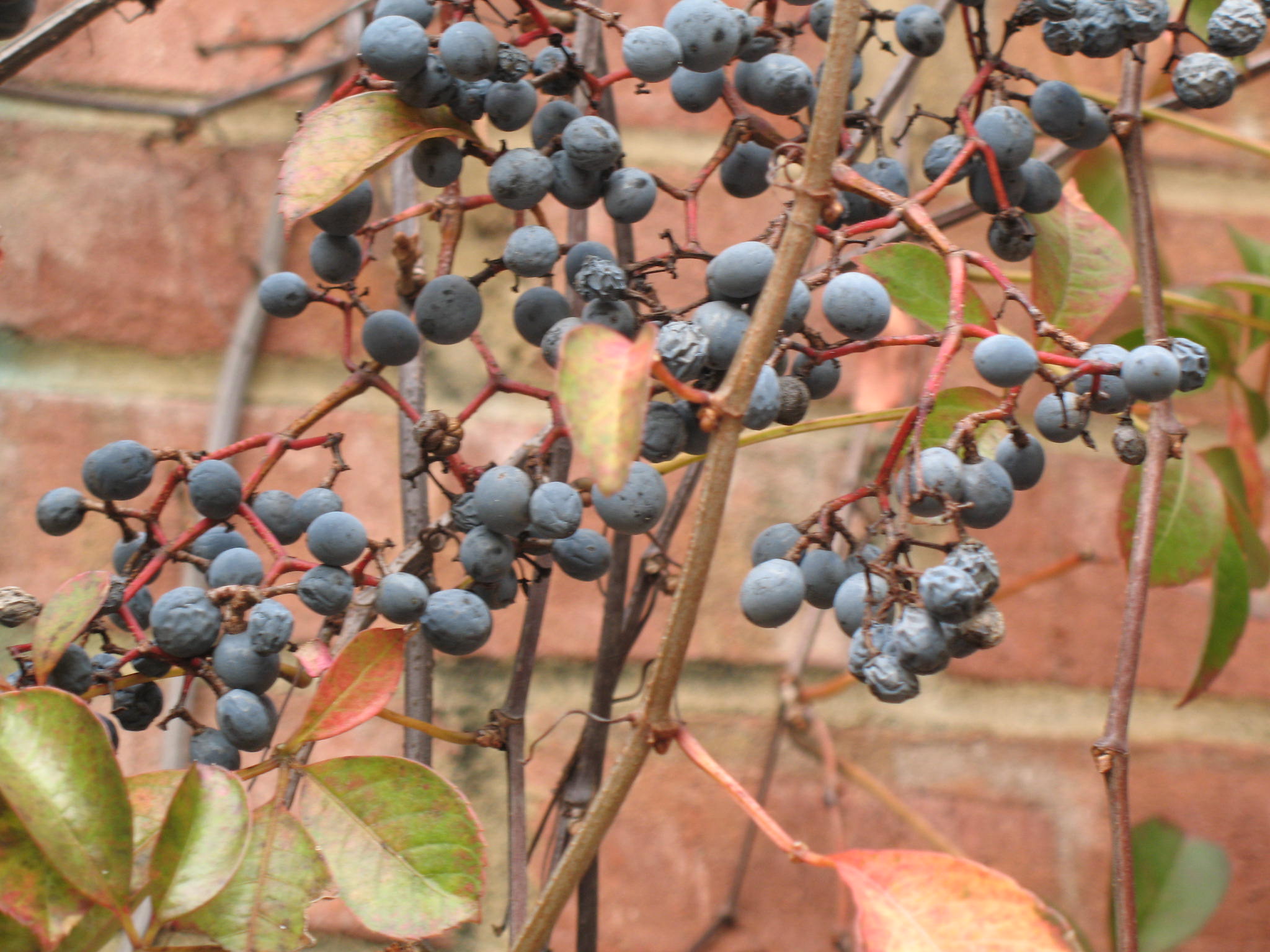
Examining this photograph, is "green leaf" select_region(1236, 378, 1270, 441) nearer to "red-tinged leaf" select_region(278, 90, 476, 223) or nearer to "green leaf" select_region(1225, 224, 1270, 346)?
"green leaf" select_region(1225, 224, 1270, 346)

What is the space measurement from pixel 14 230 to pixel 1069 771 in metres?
0.84

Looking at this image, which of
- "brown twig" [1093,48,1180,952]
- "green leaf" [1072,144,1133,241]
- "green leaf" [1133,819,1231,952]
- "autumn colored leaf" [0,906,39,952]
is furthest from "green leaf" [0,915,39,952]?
"green leaf" [1072,144,1133,241]

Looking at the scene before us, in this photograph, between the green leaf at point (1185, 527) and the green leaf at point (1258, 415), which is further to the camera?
the green leaf at point (1258, 415)

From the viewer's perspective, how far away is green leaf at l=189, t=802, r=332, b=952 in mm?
325

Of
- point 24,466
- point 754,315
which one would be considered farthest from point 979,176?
point 24,466

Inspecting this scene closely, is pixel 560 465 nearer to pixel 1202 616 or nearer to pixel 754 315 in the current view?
pixel 754 315

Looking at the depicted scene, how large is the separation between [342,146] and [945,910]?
0.30 metres

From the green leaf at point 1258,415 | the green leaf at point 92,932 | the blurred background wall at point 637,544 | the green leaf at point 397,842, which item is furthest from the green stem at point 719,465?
the green leaf at point 1258,415

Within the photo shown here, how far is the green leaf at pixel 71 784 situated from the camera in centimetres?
30

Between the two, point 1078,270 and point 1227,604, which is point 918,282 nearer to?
point 1078,270

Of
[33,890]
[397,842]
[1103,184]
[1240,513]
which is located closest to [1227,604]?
[1240,513]

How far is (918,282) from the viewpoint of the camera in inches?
16.6

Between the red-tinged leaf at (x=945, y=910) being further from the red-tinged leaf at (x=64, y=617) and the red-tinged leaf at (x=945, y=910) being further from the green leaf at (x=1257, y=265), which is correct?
the green leaf at (x=1257, y=265)

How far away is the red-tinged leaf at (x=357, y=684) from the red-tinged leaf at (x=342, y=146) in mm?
140
